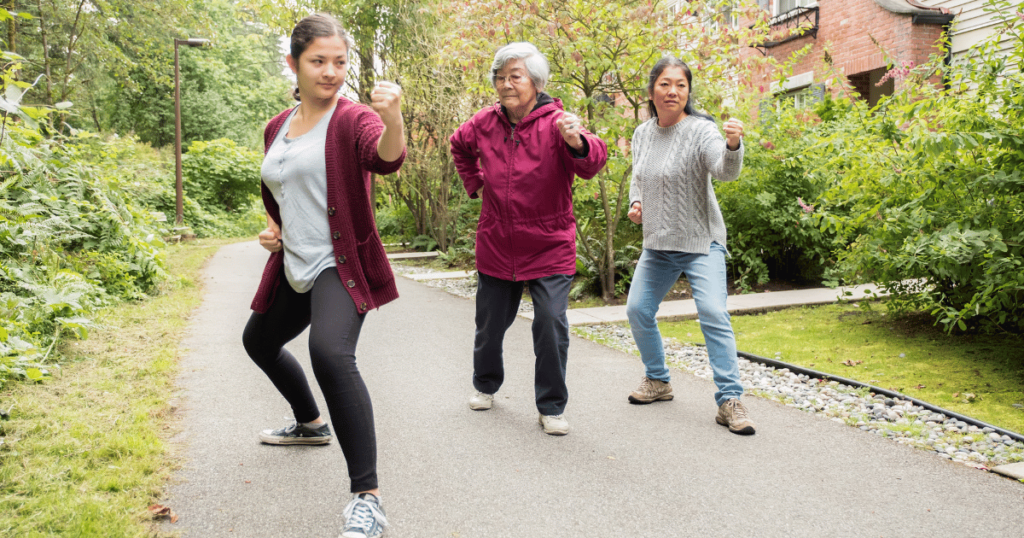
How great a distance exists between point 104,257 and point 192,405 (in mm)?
4374

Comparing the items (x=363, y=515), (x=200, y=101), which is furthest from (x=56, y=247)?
(x=200, y=101)

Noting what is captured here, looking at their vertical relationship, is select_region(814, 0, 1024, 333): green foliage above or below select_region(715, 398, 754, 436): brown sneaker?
above

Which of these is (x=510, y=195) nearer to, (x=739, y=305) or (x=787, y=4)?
(x=739, y=305)

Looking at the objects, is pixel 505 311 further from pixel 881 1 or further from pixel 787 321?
pixel 881 1

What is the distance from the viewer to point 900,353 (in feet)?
18.9

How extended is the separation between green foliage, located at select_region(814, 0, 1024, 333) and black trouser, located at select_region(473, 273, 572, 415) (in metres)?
2.55

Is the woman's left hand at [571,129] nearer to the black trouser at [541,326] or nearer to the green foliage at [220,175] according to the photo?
the black trouser at [541,326]

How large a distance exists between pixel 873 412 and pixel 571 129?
8.01 feet

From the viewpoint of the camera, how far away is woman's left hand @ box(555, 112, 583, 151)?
3.55 meters

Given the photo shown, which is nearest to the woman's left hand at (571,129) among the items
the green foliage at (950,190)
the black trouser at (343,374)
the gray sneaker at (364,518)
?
the black trouser at (343,374)

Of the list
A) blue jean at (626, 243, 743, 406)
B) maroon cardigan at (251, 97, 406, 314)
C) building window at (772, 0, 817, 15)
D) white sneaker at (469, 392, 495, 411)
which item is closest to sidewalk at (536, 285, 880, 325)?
blue jean at (626, 243, 743, 406)

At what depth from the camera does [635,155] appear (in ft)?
15.1

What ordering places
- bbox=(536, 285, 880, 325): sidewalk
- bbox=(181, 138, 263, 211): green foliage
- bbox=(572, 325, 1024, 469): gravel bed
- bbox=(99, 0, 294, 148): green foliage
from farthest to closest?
1. bbox=(99, 0, 294, 148): green foliage
2. bbox=(181, 138, 263, 211): green foliage
3. bbox=(536, 285, 880, 325): sidewalk
4. bbox=(572, 325, 1024, 469): gravel bed

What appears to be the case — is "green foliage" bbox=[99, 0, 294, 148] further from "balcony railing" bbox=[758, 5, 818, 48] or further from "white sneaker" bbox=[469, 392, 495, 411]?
"white sneaker" bbox=[469, 392, 495, 411]
